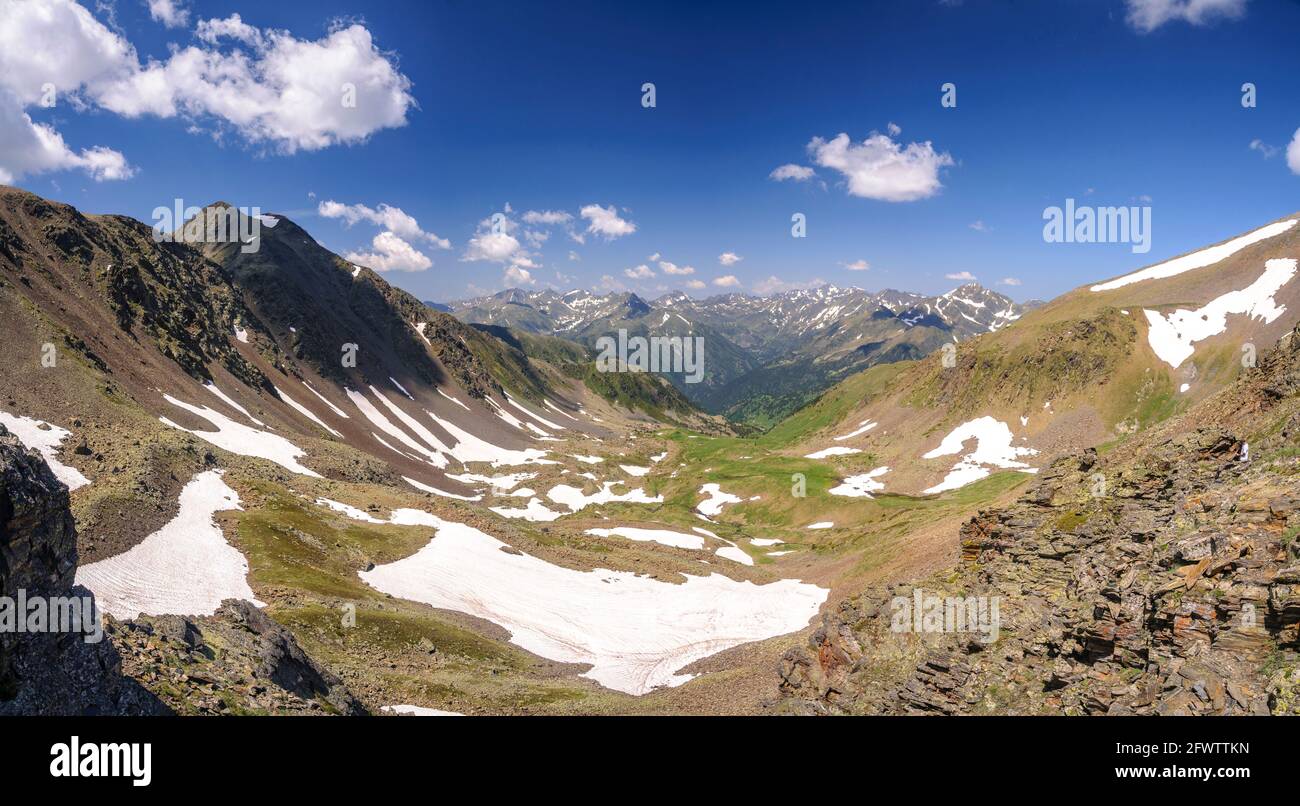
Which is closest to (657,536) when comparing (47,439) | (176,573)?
(176,573)

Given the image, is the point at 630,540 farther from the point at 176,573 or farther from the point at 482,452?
the point at 482,452

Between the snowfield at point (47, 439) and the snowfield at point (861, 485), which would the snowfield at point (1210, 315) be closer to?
the snowfield at point (861, 485)

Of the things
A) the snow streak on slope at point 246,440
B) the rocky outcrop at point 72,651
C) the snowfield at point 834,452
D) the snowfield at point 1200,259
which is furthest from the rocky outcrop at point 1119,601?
the snowfield at point 1200,259

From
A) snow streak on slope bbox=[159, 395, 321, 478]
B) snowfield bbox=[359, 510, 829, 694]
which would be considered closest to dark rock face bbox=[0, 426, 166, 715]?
snowfield bbox=[359, 510, 829, 694]

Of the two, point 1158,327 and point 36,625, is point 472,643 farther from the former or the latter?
point 1158,327

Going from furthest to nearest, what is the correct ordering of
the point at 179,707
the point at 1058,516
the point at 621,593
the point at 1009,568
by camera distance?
the point at 621,593 → the point at 1058,516 → the point at 1009,568 → the point at 179,707
